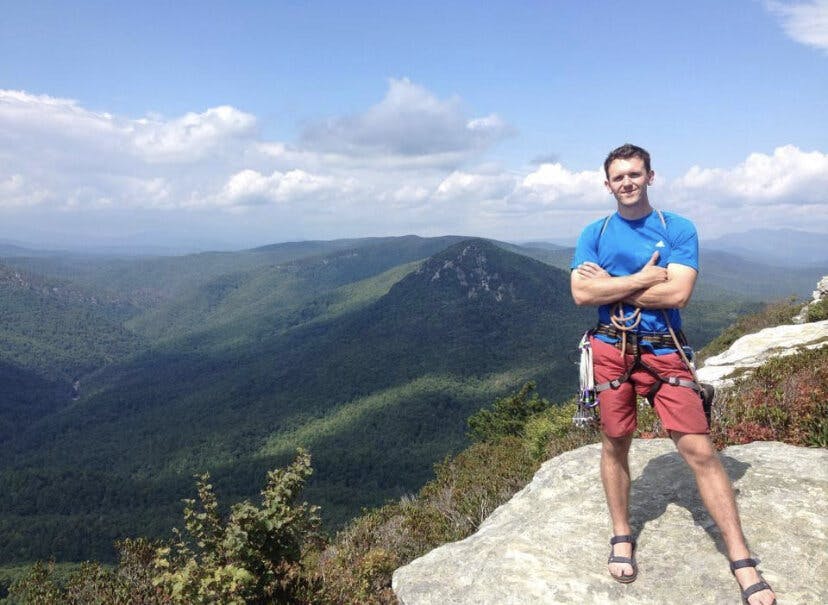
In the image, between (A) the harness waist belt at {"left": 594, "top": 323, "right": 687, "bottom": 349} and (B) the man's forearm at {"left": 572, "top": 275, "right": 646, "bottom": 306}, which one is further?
(A) the harness waist belt at {"left": 594, "top": 323, "right": 687, "bottom": 349}

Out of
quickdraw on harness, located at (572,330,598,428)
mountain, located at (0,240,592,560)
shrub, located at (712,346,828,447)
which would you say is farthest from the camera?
mountain, located at (0,240,592,560)

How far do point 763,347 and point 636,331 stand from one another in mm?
15311

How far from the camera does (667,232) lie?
185 inches

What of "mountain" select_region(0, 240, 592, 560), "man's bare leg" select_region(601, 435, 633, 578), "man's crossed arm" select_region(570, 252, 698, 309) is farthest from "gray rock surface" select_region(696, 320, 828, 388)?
"mountain" select_region(0, 240, 592, 560)

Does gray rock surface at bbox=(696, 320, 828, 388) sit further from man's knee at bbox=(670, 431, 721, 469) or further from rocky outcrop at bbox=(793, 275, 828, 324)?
man's knee at bbox=(670, 431, 721, 469)

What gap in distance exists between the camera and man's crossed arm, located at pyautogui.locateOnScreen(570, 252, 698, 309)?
4402 millimetres

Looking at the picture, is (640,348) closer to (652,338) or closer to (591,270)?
(652,338)

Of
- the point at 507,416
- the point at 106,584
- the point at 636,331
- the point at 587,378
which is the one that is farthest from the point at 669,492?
the point at 507,416

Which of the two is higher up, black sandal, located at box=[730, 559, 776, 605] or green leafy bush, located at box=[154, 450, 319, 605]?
black sandal, located at box=[730, 559, 776, 605]

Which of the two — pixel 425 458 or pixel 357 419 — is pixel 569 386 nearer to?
pixel 425 458

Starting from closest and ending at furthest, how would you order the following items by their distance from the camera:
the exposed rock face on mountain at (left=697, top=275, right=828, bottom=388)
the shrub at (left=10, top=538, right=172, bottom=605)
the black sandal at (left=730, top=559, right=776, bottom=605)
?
the black sandal at (left=730, top=559, right=776, bottom=605)
the shrub at (left=10, top=538, right=172, bottom=605)
the exposed rock face on mountain at (left=697, top=275, right=828, bottom=388)

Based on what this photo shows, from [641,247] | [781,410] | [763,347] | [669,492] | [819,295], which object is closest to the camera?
[641,247]

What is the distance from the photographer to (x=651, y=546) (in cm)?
482

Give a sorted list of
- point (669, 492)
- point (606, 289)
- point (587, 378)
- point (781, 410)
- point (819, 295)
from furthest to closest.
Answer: point (819, 295)
point (781, 410)
point (669, 492)
point (587, 378)
point (606, 289)
